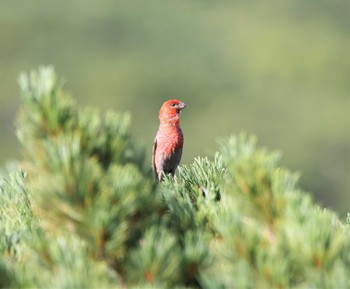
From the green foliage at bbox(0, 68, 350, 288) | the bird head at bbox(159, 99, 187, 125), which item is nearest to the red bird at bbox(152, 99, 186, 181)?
the bird head at bbox(159, 99, 187, 125)

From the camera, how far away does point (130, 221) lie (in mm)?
2439

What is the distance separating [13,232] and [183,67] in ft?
477

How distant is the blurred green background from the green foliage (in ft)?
391

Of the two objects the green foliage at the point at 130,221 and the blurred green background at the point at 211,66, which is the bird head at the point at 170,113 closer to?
the green foliage at the point at 130,221

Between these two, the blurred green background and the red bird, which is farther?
the blurred green background

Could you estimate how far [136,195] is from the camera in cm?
239

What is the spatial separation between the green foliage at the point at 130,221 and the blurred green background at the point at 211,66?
119 m

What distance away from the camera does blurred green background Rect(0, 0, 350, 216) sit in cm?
13175

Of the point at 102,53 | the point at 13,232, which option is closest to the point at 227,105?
the point at 102,53

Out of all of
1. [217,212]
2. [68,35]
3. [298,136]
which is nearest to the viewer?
[217,212]

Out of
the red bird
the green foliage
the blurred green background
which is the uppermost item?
the blurred green background

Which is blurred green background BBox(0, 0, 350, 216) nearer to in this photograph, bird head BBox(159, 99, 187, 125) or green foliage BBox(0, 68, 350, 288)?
bird head BBox(159, 99, 187, 125)

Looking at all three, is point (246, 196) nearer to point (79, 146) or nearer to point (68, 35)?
point (79, 146)

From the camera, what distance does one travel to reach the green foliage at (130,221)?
2299 mm
